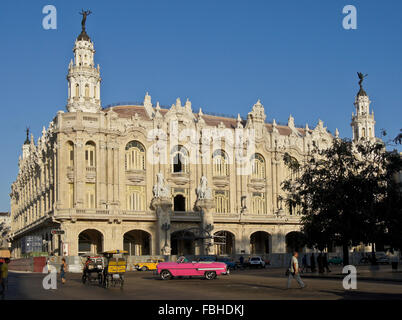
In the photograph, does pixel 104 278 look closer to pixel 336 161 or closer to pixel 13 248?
pixel 336 161

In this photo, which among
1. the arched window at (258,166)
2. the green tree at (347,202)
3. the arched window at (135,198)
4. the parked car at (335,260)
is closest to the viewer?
the green tree at (347,202)

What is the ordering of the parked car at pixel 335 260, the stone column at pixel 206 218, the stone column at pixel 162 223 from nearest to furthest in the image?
the stone column at pixel 162 223, the stone column at pixel 206 218, the parked car at pixel 335 260

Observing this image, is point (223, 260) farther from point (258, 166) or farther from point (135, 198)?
point (258, 166)

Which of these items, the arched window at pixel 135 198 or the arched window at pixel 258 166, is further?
the arched window at pixel 258 166

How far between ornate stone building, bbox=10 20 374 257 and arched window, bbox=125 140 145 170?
0.40ft

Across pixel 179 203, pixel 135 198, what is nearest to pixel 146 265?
pixel 135 198

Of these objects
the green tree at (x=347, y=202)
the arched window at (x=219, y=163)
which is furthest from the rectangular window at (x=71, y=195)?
the green tree at (x=347, y=202)

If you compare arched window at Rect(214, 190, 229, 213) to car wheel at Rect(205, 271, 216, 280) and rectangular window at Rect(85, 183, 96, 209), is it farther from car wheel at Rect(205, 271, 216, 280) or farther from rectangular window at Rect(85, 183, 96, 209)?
car wheel at Rect(205, 271, 216, 280)

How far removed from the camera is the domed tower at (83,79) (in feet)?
Result: 237

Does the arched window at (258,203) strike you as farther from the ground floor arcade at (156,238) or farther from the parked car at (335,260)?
the parked car at (335,260)

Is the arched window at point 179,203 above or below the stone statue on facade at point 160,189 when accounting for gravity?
below

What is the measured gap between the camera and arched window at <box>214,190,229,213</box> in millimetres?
78625

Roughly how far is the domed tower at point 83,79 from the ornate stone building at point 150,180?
0.12 m

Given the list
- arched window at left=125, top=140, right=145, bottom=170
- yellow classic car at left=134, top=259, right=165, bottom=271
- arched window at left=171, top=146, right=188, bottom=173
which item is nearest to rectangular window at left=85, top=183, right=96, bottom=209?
arched window at left=125, top=140, right=145, bottom=170
